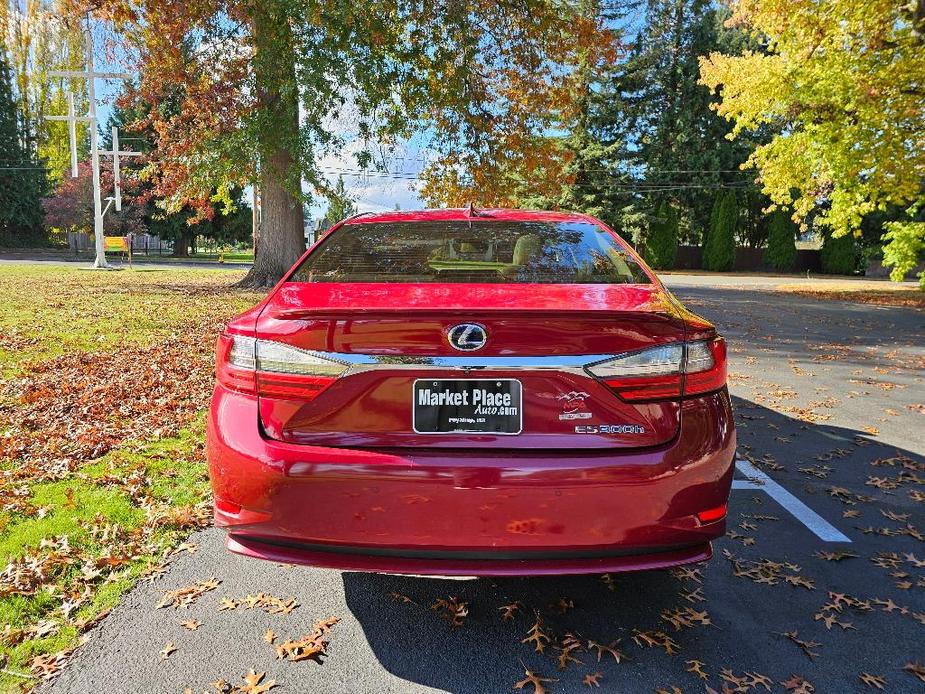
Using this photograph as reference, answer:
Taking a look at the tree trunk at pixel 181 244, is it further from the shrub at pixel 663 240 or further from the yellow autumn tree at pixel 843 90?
the yellow autumn tree at pixel 843 90

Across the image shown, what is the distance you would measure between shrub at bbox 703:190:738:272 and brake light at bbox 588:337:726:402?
43.4 meters

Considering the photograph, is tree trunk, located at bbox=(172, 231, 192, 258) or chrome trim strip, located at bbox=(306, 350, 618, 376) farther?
tree trunk, located at bbox=(172, 231, 192, 258)

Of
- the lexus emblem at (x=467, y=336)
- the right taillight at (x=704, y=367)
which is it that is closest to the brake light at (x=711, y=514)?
the right taillight at (x=704, y=367)

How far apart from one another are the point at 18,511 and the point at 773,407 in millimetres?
6308

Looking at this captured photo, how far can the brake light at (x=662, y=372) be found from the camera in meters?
2.19

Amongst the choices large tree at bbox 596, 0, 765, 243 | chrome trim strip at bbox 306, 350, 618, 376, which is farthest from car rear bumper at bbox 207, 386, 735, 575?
large tree at bbox 596, 0, 765, 243

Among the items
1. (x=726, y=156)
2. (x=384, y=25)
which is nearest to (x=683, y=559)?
(x=384, y=25)

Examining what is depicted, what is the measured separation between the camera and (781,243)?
4209cm

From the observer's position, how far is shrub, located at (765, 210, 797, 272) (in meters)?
41.8

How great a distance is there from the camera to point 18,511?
3.64 meters

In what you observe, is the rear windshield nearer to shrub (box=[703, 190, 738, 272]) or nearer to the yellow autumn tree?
the yellow autumn tree

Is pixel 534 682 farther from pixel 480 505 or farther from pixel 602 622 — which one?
pixel 480 505

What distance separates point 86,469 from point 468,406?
135 inches

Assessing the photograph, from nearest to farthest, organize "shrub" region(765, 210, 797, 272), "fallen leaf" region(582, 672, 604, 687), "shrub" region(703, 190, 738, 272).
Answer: "fallen leaf" region(582, 672, 604, 687) < "shrub" region(765, 210, 797, 272) < "shrub" region(703, 190, 738, 272)
